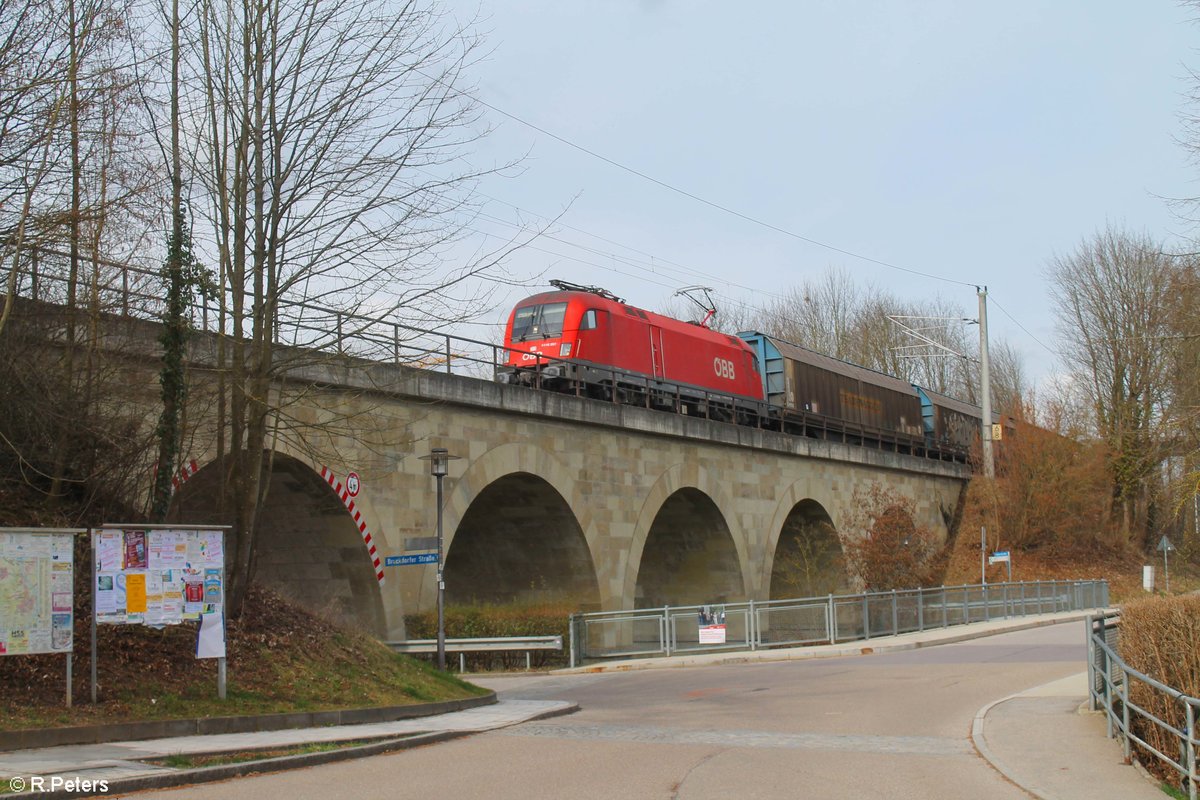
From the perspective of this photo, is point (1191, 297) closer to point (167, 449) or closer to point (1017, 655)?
point (1017, 655)

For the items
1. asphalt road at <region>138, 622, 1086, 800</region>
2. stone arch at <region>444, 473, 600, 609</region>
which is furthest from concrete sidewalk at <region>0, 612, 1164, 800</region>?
stone arch at <region>444, 473, 600, 609</region>

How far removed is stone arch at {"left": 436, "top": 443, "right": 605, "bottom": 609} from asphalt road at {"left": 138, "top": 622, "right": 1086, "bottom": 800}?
542 cm

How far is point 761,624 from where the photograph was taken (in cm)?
2611

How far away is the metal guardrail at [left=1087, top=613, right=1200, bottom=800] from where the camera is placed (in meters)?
8.59

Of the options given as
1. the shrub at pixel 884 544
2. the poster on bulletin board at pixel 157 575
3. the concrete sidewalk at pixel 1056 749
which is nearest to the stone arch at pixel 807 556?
the shrub at pixel 884 544

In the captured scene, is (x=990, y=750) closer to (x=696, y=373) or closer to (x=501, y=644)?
(x=501, y=644)

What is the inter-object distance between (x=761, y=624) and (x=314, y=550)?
10.1 meters

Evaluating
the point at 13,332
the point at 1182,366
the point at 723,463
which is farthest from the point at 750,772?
the point at 1182,366

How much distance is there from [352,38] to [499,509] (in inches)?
562

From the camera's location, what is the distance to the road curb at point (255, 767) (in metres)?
8.81

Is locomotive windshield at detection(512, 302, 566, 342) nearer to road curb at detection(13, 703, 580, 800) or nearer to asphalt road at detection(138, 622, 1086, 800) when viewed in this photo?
asphalt road at detection(138, 622, 1086, 800)

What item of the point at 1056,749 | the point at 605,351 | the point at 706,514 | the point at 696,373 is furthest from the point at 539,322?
the point at 1056,749

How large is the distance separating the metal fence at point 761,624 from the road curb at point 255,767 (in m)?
11.7

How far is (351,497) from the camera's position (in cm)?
2095
